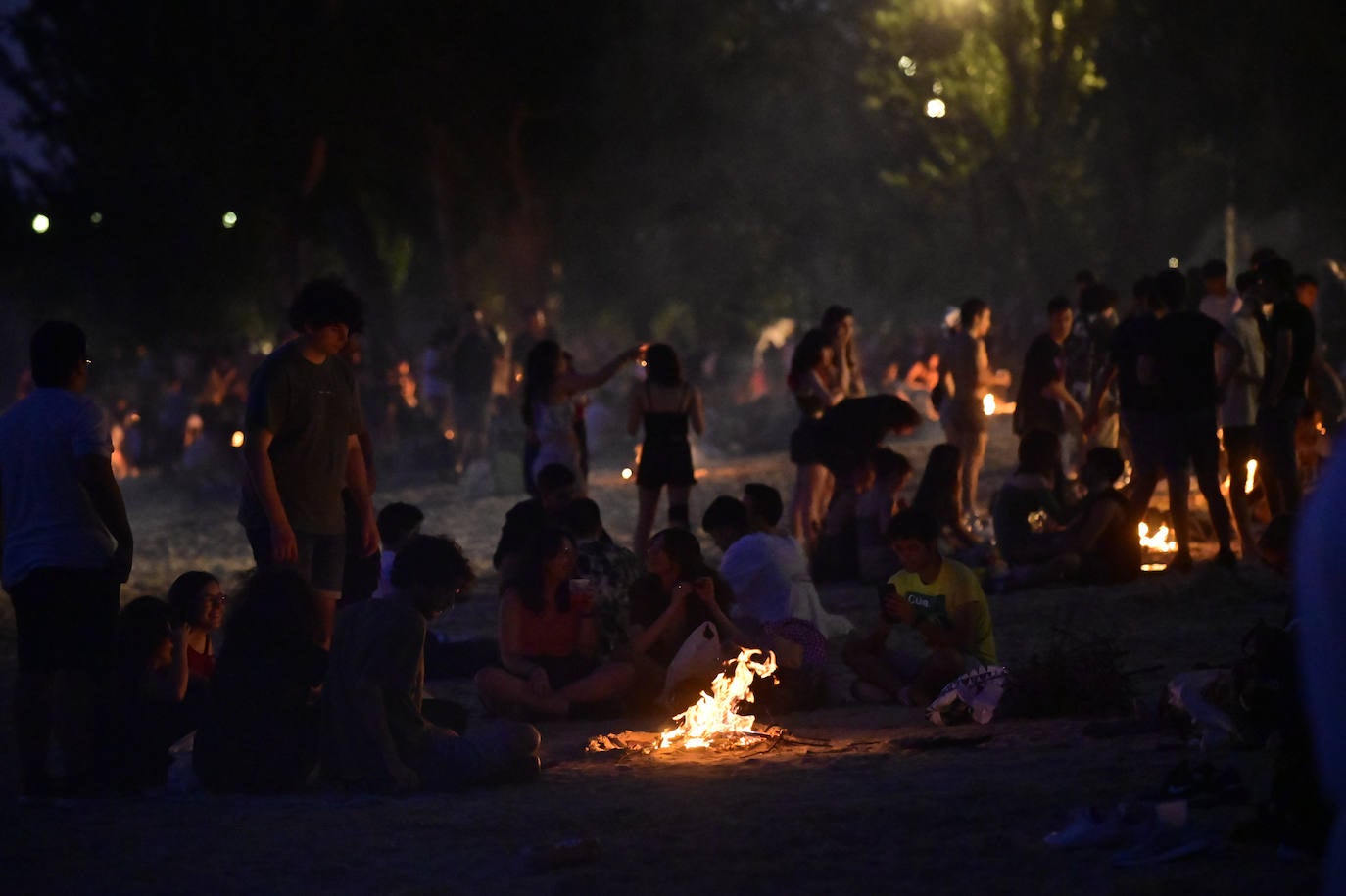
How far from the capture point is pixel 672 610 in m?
8.54

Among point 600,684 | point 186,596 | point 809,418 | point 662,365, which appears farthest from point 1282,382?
point 186,596

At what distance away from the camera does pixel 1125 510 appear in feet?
37.8

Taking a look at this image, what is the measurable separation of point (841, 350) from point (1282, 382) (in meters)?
3.67

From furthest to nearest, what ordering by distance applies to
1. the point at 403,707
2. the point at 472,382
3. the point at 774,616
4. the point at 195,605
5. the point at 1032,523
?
1. the point at 472,382
2. the point at 1032,523
3. the point at 774,616
4. the point at 195,605
5. the point at 403,707

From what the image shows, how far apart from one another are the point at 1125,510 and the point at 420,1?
20.6 m

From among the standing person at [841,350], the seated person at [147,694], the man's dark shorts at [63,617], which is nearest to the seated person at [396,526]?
the seated person at [147,694]

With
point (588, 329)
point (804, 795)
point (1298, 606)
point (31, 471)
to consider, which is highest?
point (588, 329)

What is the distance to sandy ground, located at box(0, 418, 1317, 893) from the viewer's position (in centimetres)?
512

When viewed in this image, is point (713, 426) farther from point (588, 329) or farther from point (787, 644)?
point (588, 329)

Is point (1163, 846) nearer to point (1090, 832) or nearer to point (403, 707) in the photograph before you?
point (1090, 832)

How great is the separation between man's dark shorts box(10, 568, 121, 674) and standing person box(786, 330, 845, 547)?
278 inches

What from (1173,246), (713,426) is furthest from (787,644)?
(1173,246)

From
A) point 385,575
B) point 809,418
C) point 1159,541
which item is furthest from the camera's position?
point 809,418

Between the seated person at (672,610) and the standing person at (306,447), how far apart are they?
1529mm
